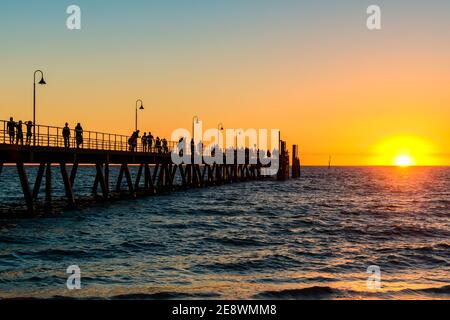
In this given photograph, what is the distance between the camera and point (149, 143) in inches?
1802

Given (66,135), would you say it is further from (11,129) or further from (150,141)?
(150,141)

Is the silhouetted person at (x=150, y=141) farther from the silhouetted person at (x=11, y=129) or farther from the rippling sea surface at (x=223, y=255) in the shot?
the silhouetted person at (x=11, y=129)

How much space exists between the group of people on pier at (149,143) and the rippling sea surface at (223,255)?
1117 cm

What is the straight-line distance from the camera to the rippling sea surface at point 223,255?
12422mm

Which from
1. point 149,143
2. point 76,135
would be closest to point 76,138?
point 76,135

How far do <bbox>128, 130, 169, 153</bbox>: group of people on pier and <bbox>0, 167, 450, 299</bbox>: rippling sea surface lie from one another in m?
11.2

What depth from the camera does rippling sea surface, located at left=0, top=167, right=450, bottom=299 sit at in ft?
40.8

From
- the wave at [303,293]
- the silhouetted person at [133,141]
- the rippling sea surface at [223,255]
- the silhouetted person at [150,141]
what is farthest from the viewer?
the silhouetted person at [150,141]

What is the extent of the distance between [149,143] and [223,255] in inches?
1170

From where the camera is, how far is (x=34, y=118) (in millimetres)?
29922

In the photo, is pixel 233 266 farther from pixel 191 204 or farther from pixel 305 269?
pixel 191 204

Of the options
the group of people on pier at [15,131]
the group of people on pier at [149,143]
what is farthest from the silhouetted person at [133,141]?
the group of people on pier at [15,131]
